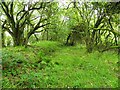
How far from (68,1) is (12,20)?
6.04 meters

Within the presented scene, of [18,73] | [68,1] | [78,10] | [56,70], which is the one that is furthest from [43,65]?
[68,1]

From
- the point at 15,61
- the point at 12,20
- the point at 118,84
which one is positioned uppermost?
the point at 12,20

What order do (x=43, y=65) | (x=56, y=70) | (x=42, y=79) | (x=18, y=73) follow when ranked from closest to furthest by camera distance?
(x=42, y=79)
(x=18, y=73)
(x=56, y=70)
(x=43, y=65)

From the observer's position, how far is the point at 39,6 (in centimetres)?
2217

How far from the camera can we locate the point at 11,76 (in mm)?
10719

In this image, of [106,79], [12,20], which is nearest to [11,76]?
[106,79]

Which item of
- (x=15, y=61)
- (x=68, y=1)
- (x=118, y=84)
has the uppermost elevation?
(x=68, y=1)

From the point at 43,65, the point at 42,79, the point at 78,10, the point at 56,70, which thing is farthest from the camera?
the point at 78,10

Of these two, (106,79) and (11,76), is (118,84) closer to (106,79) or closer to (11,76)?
(106,79)

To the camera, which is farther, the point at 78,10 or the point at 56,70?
the point at 78,10

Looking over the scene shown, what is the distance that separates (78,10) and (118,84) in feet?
40.2

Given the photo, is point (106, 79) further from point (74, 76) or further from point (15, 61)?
point (15, 61)

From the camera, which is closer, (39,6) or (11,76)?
(11,76)

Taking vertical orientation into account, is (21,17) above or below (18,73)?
above
